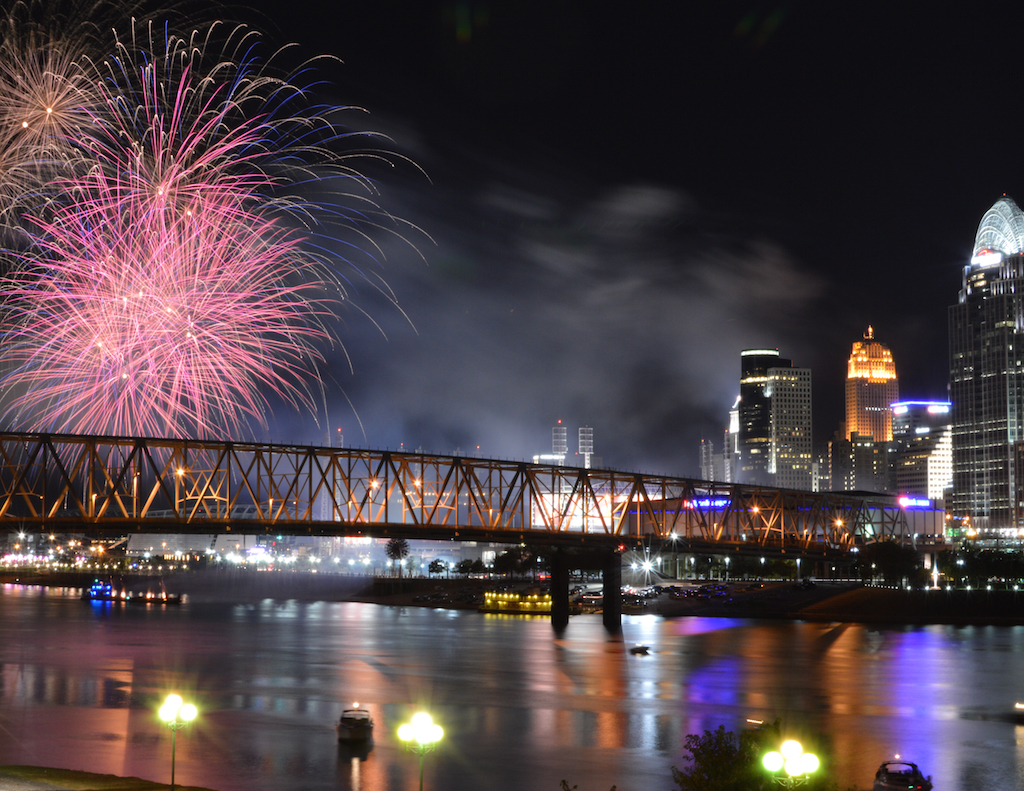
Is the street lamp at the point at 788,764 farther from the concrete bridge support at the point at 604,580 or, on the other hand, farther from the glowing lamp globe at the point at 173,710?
the concrete bridge support at the point at 604,580

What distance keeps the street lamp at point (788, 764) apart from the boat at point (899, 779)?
14142mm

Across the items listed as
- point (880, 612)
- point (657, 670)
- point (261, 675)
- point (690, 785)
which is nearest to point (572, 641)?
point (657, 670)

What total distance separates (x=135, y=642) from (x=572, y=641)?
4583cm

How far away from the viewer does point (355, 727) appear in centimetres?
5231

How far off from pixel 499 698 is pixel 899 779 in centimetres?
3497

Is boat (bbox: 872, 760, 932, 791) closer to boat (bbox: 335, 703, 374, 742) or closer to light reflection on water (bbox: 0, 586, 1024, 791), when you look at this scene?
light reflection on water (bbox: 0, 586, 1024, 791)

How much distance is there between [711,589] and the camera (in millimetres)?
169750

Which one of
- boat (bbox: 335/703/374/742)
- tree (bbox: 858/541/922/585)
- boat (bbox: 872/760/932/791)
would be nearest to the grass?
boat (bbox: 335/703/374/742)

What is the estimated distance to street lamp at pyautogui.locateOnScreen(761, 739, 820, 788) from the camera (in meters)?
26.1

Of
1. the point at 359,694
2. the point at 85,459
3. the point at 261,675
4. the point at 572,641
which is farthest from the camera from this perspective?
the point at 572,641

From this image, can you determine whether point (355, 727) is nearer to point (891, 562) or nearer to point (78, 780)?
point (78, 780)

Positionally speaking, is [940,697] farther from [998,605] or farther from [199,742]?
[998,605]

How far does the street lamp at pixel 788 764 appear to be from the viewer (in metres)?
26.1

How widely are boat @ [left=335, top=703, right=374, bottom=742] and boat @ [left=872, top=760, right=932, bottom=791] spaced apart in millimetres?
24997
